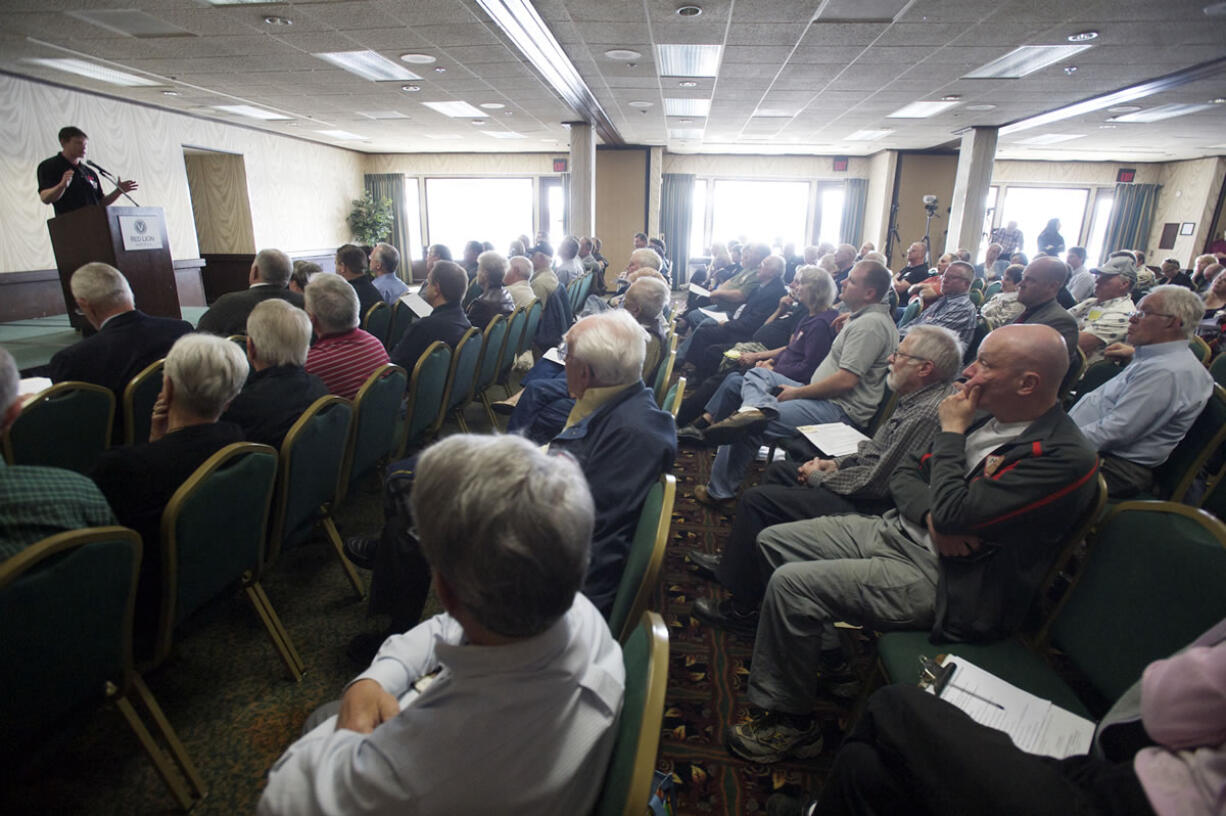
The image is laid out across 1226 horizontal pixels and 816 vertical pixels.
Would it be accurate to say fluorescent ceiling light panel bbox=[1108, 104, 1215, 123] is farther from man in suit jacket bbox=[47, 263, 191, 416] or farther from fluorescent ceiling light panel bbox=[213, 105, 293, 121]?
fluorescent ceiling light panel bbox=[213, 105, 293, 121]

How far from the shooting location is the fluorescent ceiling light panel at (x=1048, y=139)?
367 inches

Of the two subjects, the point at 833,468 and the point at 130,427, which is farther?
the point at 130,427

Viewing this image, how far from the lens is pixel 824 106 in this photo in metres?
7.57

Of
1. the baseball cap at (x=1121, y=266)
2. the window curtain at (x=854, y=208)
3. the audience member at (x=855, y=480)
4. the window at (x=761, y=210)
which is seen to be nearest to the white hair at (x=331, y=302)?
the audience member at (x=855, y=480)

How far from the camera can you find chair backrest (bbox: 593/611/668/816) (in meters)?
0.70

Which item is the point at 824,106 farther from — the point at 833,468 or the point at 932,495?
the point at 932,495

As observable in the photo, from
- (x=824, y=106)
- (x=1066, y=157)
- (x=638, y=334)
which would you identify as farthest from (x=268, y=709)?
(x=1066, y=157)

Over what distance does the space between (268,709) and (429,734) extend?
140 cm

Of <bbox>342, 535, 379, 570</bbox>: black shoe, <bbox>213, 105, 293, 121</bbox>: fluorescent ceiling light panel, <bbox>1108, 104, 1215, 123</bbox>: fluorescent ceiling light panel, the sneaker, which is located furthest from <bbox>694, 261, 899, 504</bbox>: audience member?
<bbox>213, 105, 293, 121</bbox>: fluorescent ceiling light panel

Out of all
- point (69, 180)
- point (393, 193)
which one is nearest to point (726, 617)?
point (69, 180)

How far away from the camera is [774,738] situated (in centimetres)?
158

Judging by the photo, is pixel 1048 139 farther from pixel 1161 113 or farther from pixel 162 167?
pixel 162 167

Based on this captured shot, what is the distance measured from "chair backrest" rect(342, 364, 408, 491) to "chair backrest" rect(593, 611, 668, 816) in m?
1.67

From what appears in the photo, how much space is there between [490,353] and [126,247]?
2546 millimetres
